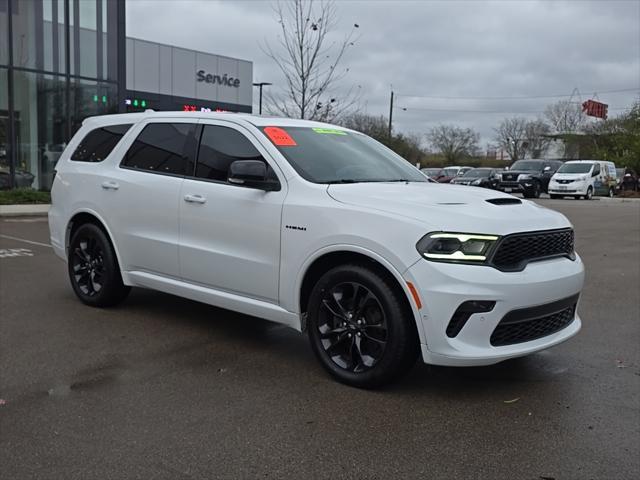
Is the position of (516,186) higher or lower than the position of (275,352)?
higher

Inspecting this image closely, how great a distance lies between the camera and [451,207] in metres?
4.04

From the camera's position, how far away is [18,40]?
67.0ft

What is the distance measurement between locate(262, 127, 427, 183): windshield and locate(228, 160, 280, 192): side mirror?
21cm

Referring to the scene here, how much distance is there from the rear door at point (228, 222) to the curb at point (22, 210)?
13.0m

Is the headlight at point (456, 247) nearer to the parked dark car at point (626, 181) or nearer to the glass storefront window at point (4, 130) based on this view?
the glass storefront window at point (4, 130)

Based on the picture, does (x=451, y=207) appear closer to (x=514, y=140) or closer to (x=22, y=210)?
(x=22, y=210)

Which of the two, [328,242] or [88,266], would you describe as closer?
[328,242]

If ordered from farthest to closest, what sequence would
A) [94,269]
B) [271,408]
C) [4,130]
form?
[4,130] → [94,269] → [271,408]

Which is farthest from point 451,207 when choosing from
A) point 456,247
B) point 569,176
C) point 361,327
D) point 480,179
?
point 569,176

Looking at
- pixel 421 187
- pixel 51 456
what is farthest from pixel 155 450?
pixel 421 187

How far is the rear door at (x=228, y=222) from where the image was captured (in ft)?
15.2

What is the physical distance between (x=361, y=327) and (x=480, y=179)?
28.4 meters

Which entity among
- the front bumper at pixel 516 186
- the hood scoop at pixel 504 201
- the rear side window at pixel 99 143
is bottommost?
the front bumper at pixel 516 186

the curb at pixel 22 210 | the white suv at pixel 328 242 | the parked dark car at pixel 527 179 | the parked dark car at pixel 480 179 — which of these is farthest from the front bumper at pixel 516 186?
the white suv at pixel 328 242
